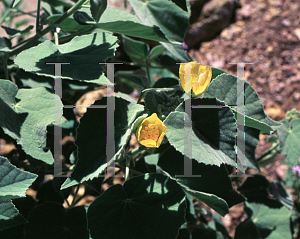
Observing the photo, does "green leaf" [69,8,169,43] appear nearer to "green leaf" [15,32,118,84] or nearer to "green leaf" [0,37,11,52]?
"green leaf" [15,32,118,84]

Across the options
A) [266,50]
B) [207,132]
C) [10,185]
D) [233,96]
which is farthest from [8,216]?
[266,50]

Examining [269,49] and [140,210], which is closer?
[140,210]

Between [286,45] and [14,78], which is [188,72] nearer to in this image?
[14,78]

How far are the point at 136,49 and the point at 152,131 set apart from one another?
70cm

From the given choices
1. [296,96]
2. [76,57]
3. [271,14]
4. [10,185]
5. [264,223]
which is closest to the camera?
[10,185]

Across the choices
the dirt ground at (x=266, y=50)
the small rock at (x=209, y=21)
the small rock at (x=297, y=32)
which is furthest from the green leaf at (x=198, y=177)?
the small rock at (x=297, y=32)

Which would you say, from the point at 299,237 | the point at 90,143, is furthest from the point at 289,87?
the point at 90,143

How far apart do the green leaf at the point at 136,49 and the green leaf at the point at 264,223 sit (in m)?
0.75

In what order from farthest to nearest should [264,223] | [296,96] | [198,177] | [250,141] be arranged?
[296,96] < [264,223] < [250,141] < [198,177]

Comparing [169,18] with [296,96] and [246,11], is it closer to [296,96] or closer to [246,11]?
[296,96]

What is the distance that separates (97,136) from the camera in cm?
75

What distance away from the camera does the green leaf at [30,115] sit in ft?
2.49

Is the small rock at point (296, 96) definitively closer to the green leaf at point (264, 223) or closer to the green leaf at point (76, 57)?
the green leaf at point (264, 223)

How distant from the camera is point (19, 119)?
791mm
